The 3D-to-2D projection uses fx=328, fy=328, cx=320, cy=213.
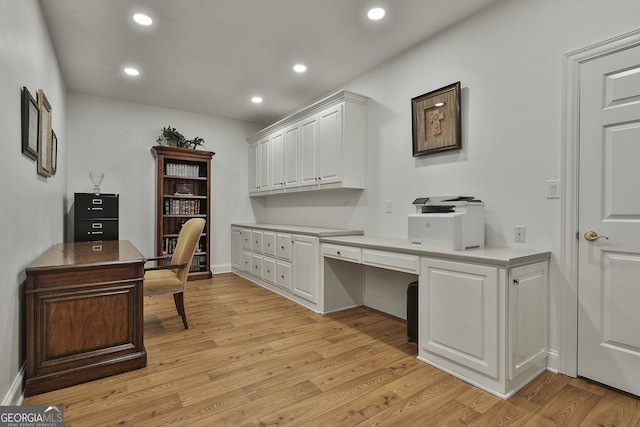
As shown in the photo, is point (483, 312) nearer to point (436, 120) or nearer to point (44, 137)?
point (436, 120)

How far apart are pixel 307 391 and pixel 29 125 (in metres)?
2.44

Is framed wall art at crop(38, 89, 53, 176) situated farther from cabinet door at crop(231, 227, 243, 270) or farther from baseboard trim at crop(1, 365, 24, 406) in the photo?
cabinet door at crop(231, 227, 243, 270)

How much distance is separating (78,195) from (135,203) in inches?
41.4

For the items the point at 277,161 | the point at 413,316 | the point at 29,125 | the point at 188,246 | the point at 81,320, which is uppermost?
the point at 277,161

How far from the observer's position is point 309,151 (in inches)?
165

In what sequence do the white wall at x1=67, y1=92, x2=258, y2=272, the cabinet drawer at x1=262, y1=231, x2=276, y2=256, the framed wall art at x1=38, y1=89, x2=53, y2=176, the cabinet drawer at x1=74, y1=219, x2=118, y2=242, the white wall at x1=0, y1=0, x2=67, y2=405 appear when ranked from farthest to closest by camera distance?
the white wall at x1=67, y1=92, x2=258, y2=272 → the cabinet drawer at x1=262, y1=231, x2=276, y2=256 → the cabinet drawer at x1=74, y1=219, x2=118, y2=242 → the framed wall art at x1=38, y1=89, x2=53, y2=176 → the white wall at x1=0, y1=0, x2=67, y2=405

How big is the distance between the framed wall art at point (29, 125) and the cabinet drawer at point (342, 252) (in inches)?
96.4

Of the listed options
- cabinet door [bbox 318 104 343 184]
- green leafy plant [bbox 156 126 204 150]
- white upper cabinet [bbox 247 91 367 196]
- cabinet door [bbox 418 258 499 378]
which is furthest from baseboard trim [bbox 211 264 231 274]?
cabinet door [bbox 418 258 499 378]

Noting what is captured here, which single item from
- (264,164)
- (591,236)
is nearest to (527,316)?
(591,236)

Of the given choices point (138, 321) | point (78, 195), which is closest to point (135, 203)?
point (78, 195)

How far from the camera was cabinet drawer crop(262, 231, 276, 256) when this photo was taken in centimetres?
433

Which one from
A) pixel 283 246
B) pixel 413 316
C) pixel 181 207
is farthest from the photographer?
pixel 181 207

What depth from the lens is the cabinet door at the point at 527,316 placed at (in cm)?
197

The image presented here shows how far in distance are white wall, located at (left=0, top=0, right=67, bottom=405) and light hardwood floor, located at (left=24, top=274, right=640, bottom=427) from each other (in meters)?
0.43
